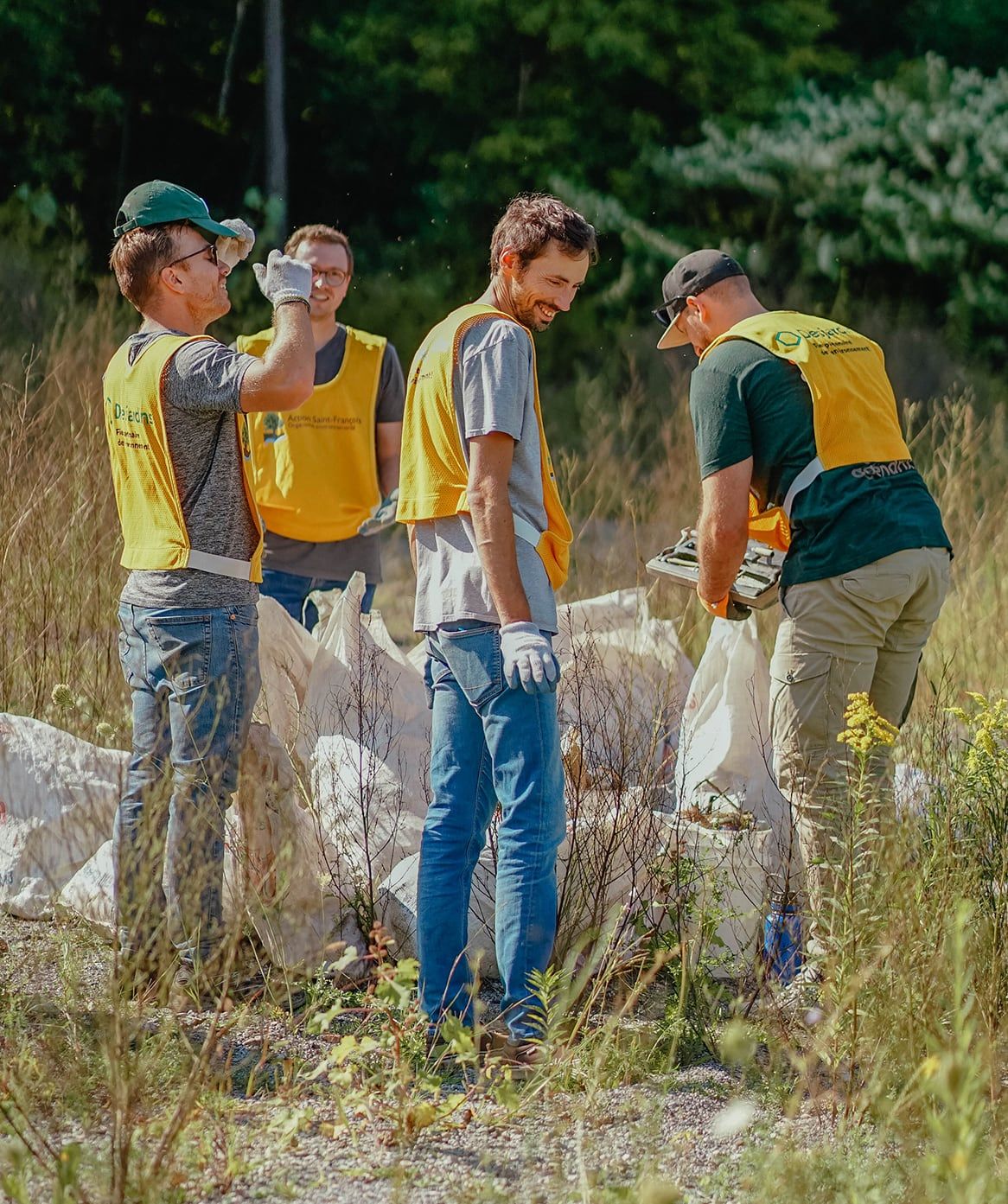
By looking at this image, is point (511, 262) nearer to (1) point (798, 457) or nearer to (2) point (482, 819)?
(1) point (798, 457)

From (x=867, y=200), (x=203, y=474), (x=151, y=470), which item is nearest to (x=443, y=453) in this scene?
(x=203, y=474)

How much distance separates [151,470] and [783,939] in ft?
5.36

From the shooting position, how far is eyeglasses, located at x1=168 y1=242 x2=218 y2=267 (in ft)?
→ 9.79

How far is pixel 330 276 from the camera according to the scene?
4.35m

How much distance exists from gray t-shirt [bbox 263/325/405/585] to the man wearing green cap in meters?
1.26

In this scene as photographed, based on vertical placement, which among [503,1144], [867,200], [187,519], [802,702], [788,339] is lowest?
[503,1144]

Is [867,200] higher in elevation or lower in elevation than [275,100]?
lower

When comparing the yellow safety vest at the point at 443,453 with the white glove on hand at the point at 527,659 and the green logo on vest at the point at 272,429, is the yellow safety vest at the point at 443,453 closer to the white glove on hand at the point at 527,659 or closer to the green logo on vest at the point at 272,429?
the white glove on hand at the point at 527,659

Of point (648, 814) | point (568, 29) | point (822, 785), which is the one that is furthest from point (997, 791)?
point (568, 29)

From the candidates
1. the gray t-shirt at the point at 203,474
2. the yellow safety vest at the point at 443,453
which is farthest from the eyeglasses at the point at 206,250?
the yellow safety vest at the point at 443,453

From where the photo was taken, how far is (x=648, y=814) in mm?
3230

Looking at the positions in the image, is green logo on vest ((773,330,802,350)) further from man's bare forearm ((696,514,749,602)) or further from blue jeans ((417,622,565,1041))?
blue jeans ((417,622,565,1041))

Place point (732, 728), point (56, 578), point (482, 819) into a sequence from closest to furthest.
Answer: point (482, 819), point (732, 728), point (56, 578)

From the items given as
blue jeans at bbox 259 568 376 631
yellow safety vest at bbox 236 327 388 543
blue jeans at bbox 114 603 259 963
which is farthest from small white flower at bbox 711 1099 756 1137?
yellow safety vest at bbox 236 327 388 543
